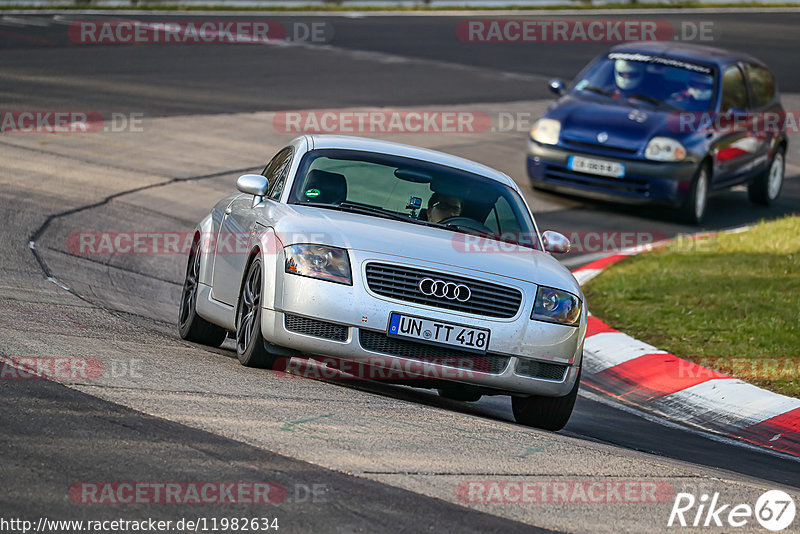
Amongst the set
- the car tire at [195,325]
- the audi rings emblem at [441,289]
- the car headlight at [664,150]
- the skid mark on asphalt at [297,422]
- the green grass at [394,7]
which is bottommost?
the green grass at [394,7]

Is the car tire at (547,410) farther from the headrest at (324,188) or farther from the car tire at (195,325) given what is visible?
the car tire at (195,325)

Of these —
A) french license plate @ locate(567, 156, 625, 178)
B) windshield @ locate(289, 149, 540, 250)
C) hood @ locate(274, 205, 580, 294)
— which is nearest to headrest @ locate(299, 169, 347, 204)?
windshield @ locate(289, 149, 540, 250)

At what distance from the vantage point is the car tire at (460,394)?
744cm

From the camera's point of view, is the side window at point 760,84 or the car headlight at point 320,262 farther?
the side window at point 760,84

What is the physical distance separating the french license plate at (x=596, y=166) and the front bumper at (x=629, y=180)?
0.05 m

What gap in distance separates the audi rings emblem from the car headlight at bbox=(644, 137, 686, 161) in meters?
9.22

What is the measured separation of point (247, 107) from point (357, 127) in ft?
6.07

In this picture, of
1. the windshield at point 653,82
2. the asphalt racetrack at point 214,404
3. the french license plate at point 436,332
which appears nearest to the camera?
the asphalt racetrack at point 214,404

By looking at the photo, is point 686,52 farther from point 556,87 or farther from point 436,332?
point 436,332

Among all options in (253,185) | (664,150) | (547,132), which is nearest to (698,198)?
(664,150)

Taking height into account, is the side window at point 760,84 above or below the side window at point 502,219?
below

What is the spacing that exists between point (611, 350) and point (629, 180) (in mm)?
6053

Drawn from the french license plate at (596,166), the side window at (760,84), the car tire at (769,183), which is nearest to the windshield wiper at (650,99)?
the french license plate at (596,166)

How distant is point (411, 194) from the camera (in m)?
8.22
